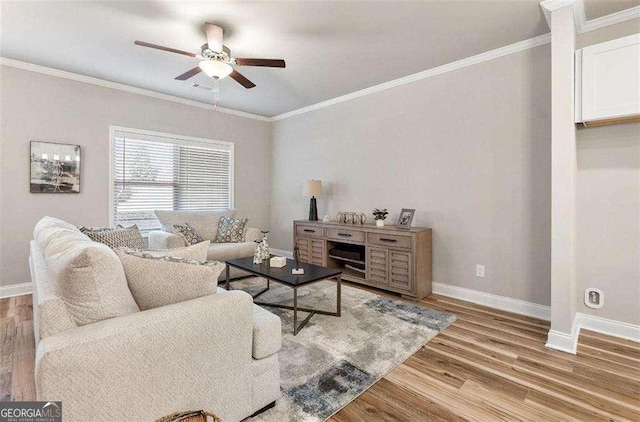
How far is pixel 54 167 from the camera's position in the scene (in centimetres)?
373

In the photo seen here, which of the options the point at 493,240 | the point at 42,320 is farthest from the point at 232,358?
the point at 493,240

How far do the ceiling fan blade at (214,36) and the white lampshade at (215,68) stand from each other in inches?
5.7

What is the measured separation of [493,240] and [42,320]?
3.56 m

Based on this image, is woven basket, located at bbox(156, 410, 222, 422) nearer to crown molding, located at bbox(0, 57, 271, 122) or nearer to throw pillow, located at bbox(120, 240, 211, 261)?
throw pillow, located at bbox(120, 240, 211, 261)

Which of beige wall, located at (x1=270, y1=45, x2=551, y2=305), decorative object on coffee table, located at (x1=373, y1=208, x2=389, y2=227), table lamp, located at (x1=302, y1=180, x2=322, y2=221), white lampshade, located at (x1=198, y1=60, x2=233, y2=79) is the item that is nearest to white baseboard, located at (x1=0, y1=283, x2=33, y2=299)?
white lampshade, located at (x1=198, y1=60, x2=233, y2=79)

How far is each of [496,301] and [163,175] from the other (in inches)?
187

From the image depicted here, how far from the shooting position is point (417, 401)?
1.78 meters

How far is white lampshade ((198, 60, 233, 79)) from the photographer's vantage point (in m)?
2.66

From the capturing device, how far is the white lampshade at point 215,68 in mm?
2658

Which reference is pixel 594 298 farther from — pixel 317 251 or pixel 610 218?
pixel 317 251

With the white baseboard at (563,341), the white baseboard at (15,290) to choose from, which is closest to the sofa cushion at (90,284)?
the white baseboard at (563,341)

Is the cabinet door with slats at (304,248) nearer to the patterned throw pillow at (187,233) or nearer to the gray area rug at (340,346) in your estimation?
the gray area rug at (340,346)

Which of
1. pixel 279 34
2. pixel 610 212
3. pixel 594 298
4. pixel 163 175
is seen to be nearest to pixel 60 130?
pixel 163 175

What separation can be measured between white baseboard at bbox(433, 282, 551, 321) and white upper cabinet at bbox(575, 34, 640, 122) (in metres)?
1.75
